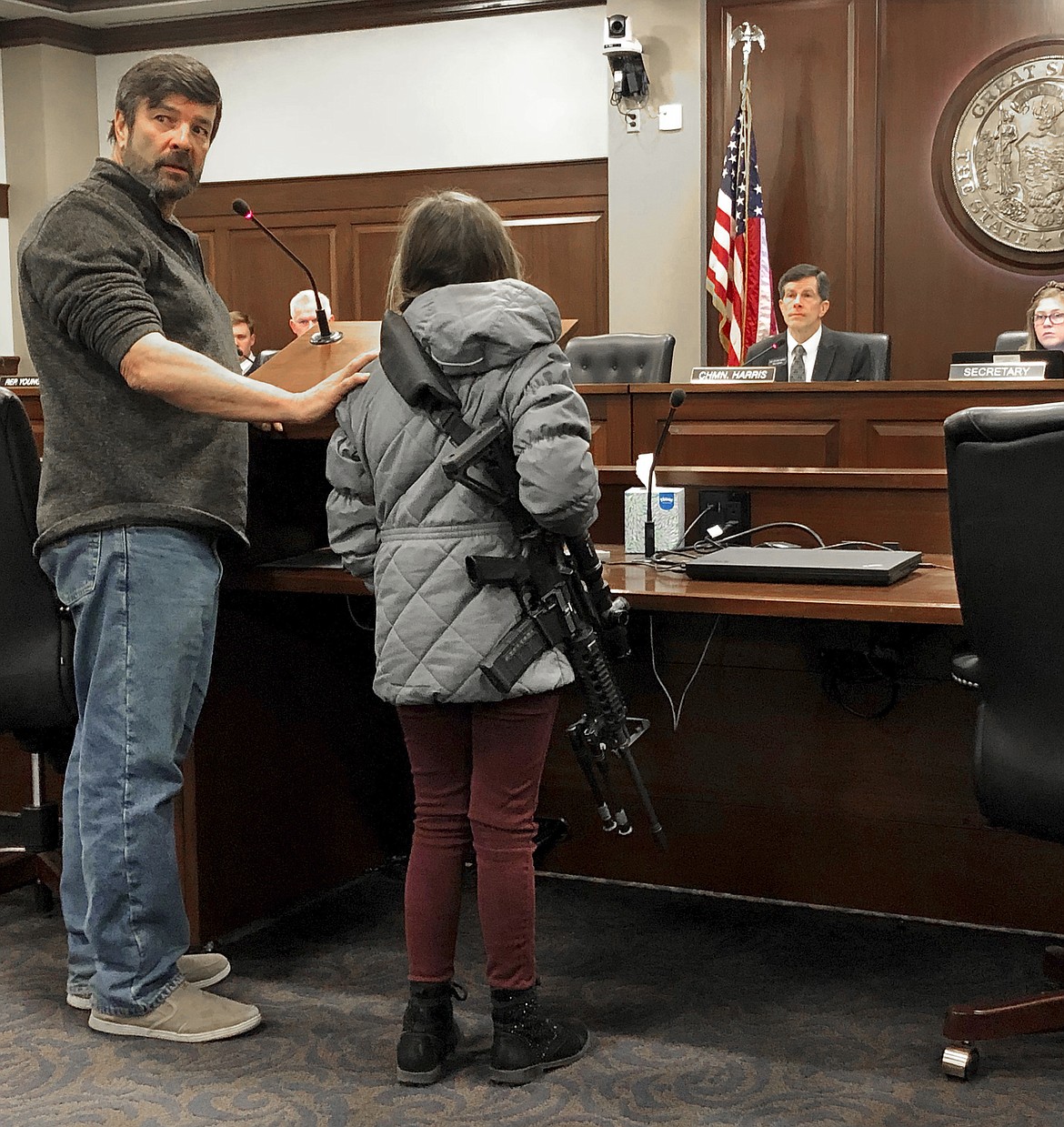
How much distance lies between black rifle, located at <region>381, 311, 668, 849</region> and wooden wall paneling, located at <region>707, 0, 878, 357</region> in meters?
4.74

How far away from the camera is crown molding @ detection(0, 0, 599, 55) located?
7027mm

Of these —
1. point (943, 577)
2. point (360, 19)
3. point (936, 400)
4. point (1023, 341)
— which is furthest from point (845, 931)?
point (360, 19)

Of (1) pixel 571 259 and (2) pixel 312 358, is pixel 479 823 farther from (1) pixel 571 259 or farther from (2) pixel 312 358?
(1) pixel 571 259

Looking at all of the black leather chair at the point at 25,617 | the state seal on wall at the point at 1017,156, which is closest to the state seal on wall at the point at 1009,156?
the state seal on wall at the point at 1017,156

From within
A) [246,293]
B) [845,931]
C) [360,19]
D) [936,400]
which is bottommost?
[845,931]

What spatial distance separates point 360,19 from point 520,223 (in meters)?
1.41

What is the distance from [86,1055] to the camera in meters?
2.07

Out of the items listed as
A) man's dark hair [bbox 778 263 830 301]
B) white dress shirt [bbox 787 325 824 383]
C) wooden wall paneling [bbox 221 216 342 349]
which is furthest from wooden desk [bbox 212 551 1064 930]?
wooden wall paneling [bbox 221 216 342 349]

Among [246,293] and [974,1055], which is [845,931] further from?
[246,293]

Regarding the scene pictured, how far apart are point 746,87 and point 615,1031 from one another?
5.13m

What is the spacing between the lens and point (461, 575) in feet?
6.07

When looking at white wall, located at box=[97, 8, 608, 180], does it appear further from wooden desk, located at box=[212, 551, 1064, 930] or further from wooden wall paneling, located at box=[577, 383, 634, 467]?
wooden desk, located at box=[212, 551, 1064, 930]

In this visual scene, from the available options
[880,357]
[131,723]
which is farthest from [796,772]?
[880,357]

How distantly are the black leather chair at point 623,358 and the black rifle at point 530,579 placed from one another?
343cm
